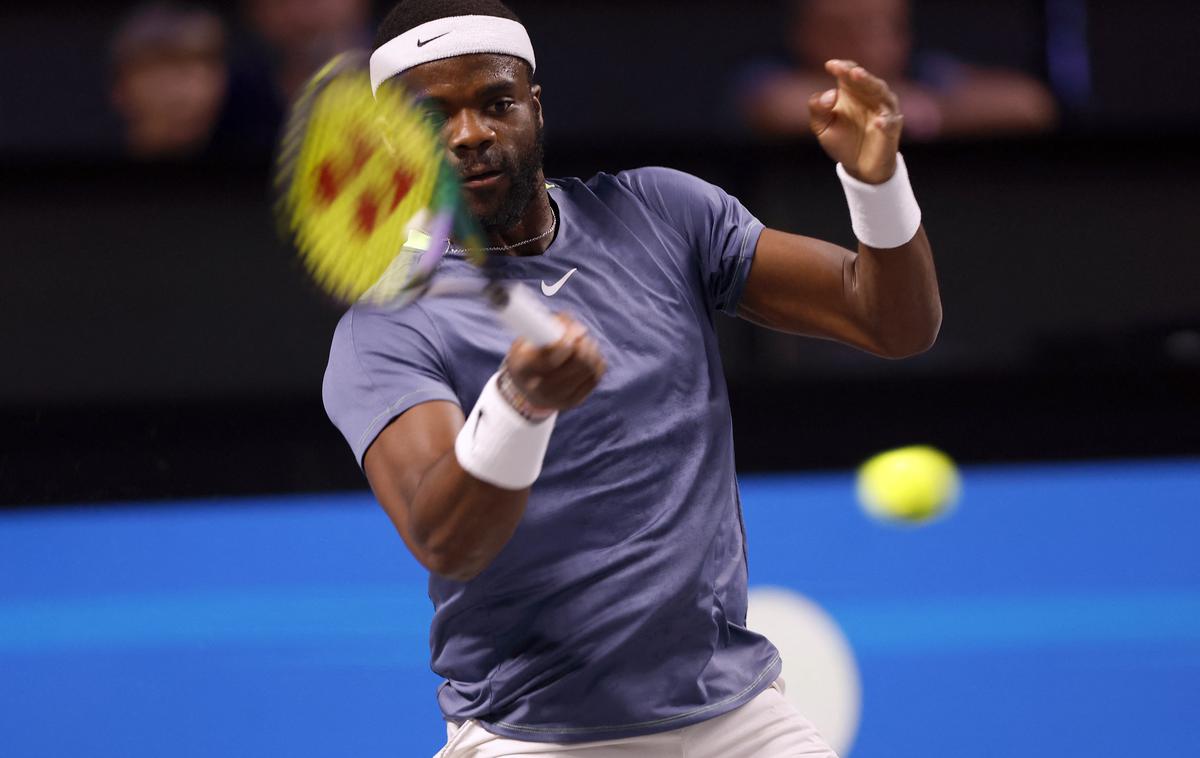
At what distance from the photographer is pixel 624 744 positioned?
1756 mm

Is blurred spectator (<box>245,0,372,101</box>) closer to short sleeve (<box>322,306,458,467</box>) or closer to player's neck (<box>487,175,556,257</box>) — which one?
player's neck (<box>487,175,556,257</box>)

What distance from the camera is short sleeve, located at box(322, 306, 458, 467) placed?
166 centimetres

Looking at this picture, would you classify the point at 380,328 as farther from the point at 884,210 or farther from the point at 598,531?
the point at 884,210

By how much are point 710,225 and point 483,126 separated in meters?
0.32

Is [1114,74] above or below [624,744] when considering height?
above

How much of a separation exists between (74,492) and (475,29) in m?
2.39

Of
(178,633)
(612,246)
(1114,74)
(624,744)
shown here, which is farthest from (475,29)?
(1114,74)

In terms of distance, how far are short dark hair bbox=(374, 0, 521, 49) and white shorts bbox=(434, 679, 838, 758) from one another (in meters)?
0.82

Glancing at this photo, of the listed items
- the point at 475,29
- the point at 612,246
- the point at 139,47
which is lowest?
the point at 139,47

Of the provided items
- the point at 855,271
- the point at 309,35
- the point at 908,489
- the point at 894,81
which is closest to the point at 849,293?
the point at 855,271

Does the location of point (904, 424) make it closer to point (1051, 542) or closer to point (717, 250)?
point (1051, 542)

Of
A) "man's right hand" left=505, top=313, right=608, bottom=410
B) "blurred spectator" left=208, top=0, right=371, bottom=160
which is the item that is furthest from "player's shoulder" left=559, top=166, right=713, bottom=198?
"blurred spectator" left=208, top=0, right=371, bottom=160

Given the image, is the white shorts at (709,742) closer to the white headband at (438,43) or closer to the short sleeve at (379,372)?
the short sleeve at (379,372)

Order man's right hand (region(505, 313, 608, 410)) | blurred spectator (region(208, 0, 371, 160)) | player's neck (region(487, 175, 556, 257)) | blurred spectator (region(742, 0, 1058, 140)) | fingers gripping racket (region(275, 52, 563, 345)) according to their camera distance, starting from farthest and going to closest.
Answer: blurred spectator (region(742, 0, 1058, 140)) → blurred spectator (region(208, 0, 371, 160)) → player's neck (region(487, 175, 556, 257)) → fingers gripping racket (region(275, 52, 563, 345)) → man's right hand (region(505, 313, 608, 410))
